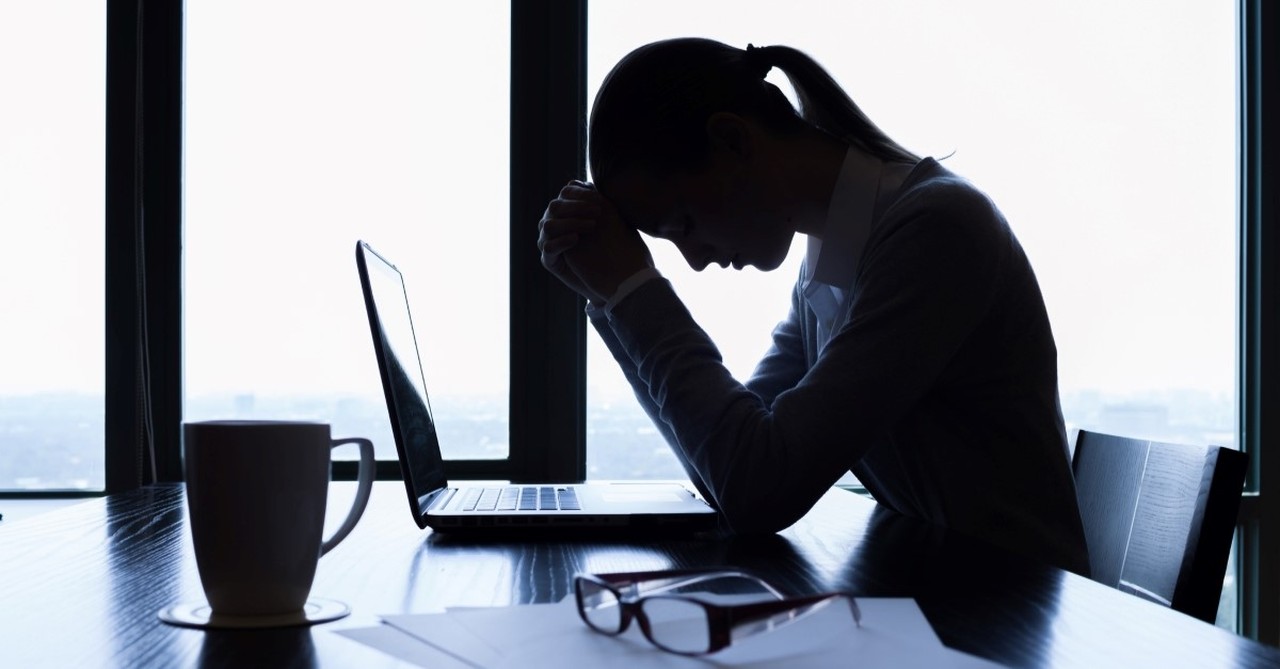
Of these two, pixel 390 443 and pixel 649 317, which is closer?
pixel 649 317

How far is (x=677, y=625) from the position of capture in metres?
0.52

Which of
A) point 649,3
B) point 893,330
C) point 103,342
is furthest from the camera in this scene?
point 649,3

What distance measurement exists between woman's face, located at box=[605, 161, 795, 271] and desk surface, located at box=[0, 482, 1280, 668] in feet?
1.16

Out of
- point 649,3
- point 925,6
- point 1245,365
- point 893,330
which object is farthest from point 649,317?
point 1245,365

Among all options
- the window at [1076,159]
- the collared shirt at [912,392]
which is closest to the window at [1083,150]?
the window at [1076,159]

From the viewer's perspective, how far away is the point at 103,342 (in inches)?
78.2

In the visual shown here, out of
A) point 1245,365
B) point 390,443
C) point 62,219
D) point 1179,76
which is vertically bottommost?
point 390,443

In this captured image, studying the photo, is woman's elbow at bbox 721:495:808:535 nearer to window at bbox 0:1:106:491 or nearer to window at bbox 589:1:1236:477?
window at bbox 589:1:1236:477

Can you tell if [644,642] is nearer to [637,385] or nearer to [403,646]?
[403,646]

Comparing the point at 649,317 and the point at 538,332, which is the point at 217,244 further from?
the point at 649,317

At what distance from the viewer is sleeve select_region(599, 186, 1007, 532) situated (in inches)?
37.2

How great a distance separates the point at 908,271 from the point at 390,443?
128 cm

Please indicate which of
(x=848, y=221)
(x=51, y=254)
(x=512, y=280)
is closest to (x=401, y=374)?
(x=848, y=221)

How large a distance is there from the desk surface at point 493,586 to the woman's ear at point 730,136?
412 mm
